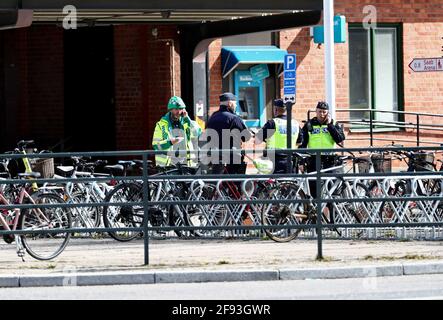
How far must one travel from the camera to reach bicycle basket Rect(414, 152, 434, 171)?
1623 cm

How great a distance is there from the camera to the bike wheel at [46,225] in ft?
44.7

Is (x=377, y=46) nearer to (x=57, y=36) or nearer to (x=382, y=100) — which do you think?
(x=382, y=100)

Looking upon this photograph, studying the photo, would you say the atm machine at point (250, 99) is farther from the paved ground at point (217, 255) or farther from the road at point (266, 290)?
the road at point (266, 290)

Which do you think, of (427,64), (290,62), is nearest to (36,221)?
(290,62)

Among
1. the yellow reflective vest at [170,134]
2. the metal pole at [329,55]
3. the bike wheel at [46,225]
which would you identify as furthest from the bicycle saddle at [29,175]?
the metal pole at [329,55]

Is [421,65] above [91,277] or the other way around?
above

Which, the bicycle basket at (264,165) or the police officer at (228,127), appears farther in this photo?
the police officer at (228,127)

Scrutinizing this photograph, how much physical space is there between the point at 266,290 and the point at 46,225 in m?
3.16

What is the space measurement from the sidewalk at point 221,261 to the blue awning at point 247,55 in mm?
8530

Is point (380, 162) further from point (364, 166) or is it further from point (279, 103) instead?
point (279, 103)

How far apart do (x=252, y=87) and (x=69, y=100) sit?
360 cm

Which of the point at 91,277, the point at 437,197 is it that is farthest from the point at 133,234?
the point at 437,197

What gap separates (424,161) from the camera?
53.2 ft

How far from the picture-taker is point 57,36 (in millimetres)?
23766
